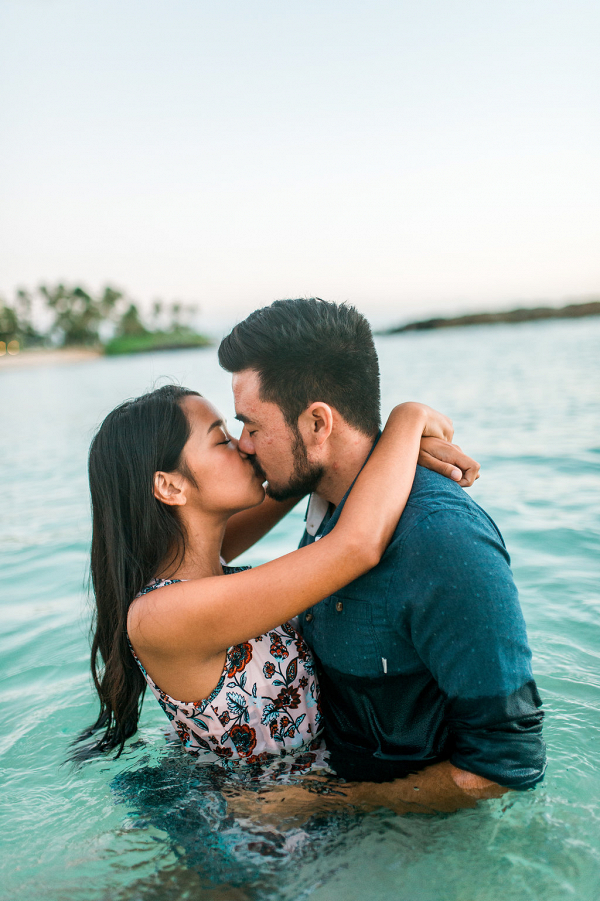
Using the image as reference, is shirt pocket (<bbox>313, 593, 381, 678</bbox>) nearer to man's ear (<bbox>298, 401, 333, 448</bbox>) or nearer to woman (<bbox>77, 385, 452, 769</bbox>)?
woman (<bbox>77, 385, 452, 769</bbox>)

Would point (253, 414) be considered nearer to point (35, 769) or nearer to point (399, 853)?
point (399, 853)

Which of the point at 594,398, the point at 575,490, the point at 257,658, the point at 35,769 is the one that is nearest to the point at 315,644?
the point at 257,658

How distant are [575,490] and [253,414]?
5.24 metres

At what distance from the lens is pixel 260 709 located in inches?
92.1

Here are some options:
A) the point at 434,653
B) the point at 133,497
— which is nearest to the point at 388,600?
the point at 434,653

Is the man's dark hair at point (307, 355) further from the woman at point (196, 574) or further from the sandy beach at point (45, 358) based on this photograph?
the sandy beach at point (45, 358)

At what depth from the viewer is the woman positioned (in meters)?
2.12

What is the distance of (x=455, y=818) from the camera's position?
7.34 ft

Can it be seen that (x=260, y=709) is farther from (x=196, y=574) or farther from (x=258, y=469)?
(x=258, y=469)

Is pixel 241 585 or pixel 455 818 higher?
pixel 241 585

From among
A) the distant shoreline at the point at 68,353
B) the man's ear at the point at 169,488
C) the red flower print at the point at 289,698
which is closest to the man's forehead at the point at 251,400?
the man's ear at the point at 169,488

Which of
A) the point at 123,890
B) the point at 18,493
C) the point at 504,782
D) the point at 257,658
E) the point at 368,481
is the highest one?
the point at 368,481

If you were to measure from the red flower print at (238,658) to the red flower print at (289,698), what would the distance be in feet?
0.53

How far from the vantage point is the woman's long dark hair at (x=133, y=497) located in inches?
93.3
